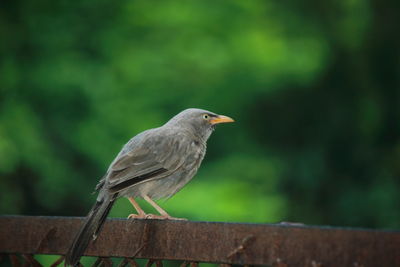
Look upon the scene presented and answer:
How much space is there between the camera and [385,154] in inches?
453

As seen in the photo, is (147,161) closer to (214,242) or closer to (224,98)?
(214,242)

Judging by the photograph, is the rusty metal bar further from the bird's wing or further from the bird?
the bird's wing

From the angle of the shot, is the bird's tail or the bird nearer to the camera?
the bird's tail

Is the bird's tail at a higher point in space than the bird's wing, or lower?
higher

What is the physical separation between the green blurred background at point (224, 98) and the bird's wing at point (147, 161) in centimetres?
414

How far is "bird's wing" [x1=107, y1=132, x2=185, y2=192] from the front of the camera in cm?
416

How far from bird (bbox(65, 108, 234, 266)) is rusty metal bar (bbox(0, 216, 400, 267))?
0.25 meters

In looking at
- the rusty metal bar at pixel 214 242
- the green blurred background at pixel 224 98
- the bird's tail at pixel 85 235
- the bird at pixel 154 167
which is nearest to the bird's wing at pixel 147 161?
the bird at pixel 154 167

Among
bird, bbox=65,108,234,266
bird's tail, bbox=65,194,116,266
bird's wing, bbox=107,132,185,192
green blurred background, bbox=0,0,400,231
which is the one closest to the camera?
bird's tail, bbox=65,194,116,266

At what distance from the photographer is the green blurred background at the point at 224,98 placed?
9.86m

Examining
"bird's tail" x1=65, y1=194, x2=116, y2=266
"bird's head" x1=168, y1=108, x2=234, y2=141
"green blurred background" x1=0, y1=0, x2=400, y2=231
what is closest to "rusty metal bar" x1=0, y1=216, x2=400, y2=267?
"bird's tail" x1=65, y1=194, x2=116, y2=266

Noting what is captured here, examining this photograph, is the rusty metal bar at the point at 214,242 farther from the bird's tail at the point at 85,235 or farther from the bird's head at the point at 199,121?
the bird's head at the point at 199,121

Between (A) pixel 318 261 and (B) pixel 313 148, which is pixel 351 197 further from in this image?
(A) pixel 318 261

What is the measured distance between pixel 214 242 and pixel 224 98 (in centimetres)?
749
